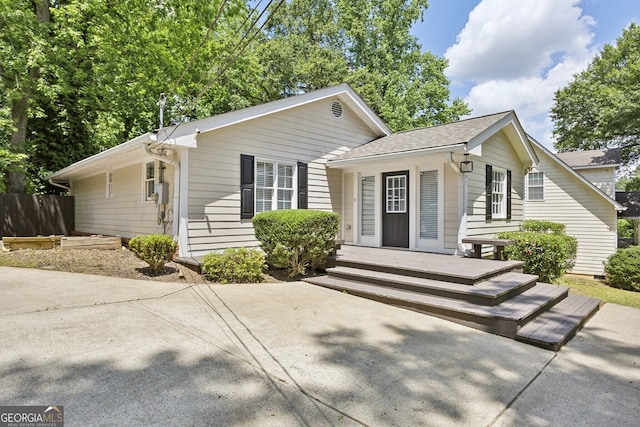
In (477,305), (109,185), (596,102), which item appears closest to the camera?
(477,305)

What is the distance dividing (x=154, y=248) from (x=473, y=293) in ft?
18.0

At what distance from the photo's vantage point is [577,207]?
41.9 ft

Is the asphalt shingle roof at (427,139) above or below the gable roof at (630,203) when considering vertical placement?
above

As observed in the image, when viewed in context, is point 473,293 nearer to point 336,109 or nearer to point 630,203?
point 336,109

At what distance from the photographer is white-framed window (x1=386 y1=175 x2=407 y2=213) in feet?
28.0

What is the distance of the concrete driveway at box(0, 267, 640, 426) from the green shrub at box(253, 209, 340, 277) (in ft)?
5.13

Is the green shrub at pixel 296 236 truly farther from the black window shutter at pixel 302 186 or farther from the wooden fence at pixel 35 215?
the wooden fence at pixel 35 215

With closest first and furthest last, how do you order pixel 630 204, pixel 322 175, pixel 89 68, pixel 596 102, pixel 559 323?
1. pixel 559 323
2. pixel 322 175
3. pixel 89 68
4. pixel 630 204
5. pixel 596 102

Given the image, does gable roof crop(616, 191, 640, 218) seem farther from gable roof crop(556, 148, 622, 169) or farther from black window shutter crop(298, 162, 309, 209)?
black window shutter crop(298, 162, 309, 209)

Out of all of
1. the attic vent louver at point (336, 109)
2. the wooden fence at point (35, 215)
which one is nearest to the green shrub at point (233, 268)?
the attic vent louver at point (336, 109)

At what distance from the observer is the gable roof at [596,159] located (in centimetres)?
1414

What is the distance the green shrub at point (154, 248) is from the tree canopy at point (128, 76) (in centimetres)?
286

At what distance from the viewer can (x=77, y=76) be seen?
12367 mm

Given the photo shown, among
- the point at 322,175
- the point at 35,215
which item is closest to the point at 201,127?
the point at 322,175
